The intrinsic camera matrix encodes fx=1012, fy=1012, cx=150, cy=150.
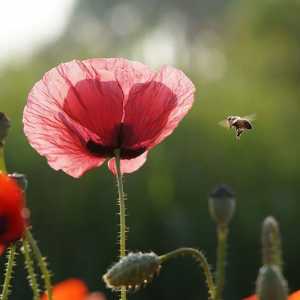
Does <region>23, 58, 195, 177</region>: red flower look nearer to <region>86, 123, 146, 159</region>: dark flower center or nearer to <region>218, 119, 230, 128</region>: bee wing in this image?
<region>86, 123, 146, 159</region>: dark flower center

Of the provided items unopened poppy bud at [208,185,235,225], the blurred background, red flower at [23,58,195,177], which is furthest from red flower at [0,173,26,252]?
the blurred background

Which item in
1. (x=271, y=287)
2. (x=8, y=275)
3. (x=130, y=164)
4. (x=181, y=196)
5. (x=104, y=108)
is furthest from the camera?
(x=181, y=196)

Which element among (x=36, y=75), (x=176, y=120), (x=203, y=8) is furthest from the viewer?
(x=203, y=8)

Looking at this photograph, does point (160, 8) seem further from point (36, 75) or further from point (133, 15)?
point (36, 75)

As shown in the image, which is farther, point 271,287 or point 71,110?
point 71,110

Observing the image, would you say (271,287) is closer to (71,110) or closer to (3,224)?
(3,224)

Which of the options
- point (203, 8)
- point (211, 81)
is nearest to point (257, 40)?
point (211, 81)

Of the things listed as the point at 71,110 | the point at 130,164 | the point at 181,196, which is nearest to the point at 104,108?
the point at 71,110
